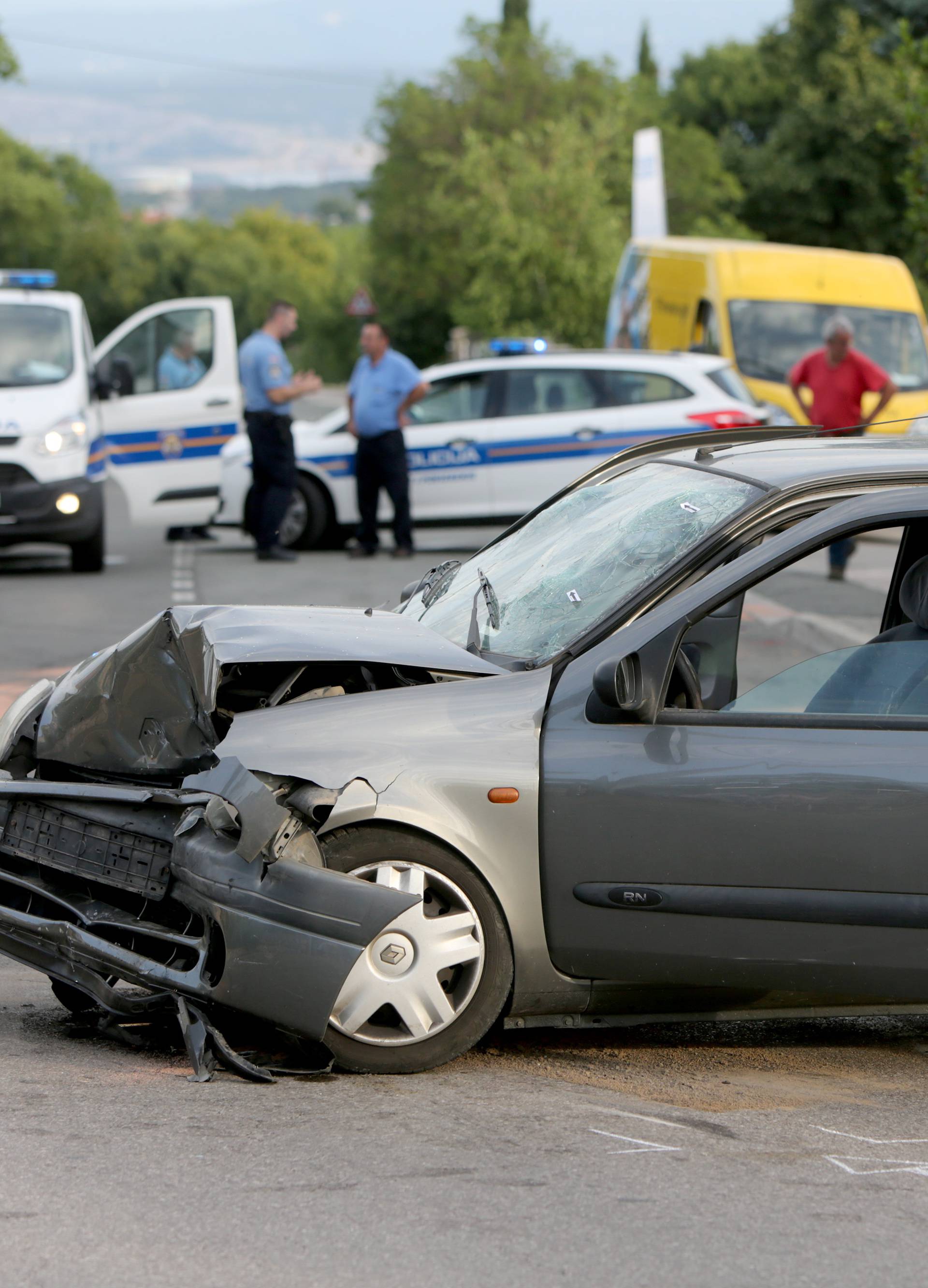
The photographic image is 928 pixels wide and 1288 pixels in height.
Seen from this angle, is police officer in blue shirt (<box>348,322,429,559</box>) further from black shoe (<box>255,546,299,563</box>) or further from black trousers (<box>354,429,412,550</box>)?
black shoe (<box>255,546,299,563</box>)

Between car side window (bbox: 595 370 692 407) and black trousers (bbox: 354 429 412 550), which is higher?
car side window (bbox: 595 370 692 407)

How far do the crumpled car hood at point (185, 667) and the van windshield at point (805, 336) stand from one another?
14612 millimetres

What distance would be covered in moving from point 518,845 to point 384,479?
34.8 ft

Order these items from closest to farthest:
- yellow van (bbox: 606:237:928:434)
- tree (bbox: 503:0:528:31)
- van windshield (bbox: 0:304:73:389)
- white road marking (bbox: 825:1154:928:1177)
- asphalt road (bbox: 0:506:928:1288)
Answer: asphalt road (bbox: 0:506:928:1288)
white road marking (bbox: 825:1154:928:1177)
van windshield (bbox: 0:304:73:389)
yellow van (bbox: 606:237:928:434)
tree (bbox: 503:0:528:31)

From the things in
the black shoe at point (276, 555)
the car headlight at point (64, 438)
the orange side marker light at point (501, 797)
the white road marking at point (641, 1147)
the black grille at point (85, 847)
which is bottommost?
the black shoe at point (276, 555)

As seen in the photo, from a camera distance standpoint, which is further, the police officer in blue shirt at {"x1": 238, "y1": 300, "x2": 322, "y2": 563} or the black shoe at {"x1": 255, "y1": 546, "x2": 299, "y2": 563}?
the black shoe at {"x1": 255, "y1": 546, "x2": 299, "y2": 563}

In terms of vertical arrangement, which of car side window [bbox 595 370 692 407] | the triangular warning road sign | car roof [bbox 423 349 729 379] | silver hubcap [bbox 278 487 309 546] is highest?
the triangular warning road sign

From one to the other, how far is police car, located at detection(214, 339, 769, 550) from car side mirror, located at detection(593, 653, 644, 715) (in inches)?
418

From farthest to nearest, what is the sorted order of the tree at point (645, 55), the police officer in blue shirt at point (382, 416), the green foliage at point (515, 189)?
the tree at point (645, 55) < the green foliage at point (515, 189) < the police officer in blue shirt at point (382, 416)


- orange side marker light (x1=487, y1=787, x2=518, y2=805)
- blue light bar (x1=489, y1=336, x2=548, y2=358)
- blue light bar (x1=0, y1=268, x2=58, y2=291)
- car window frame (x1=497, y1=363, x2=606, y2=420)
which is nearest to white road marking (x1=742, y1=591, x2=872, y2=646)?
car window frame (x1=497, y1=363, x2=606, y2=420)

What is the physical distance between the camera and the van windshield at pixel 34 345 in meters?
13.5

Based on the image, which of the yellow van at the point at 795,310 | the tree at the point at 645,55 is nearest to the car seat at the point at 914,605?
the yellow van at the point at 795,310

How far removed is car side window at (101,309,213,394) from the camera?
48.6 feet

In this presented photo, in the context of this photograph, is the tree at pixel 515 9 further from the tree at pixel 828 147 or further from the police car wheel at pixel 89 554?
the police car wheel at pixel 89 554
